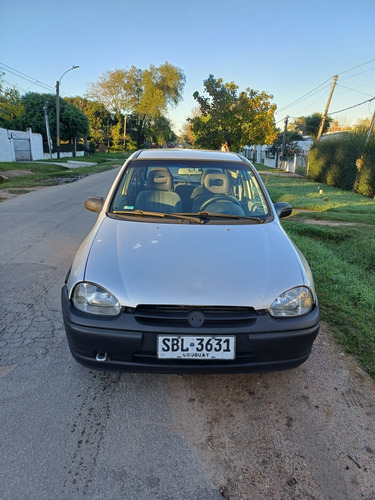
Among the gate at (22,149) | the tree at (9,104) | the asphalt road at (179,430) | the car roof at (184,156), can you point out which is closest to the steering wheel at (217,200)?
the car roof at (184,156)

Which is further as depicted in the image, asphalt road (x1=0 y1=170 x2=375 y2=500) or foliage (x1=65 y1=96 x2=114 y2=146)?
foliage (x1=65 y1=96 x2=114 y2=146)

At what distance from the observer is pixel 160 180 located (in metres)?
3.50

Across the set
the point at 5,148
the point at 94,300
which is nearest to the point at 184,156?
the point at 94,300

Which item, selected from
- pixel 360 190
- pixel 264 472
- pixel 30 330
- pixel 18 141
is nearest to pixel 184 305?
pixel 264 472

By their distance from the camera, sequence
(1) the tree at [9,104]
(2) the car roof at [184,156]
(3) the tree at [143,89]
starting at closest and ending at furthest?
(2) the car roof at [184,156], (1) the tree at [9,104], (3) the tree at [143,89]

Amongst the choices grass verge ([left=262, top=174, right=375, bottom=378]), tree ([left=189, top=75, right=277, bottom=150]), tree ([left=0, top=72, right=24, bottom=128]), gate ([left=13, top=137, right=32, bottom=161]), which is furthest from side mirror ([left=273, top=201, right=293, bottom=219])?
gate ([left=13, top=137, right=32, bottom=161])

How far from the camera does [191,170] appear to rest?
3674mm

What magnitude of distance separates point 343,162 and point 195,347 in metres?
20.6

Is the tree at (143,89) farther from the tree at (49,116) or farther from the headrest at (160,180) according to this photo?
the headrest at (160,180)

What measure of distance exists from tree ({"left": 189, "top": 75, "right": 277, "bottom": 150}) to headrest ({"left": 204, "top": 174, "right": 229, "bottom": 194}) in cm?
1997

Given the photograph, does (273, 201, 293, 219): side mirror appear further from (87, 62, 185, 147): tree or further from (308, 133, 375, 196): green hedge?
(87, 62, 185, 147): tree

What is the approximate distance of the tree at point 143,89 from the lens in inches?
1984

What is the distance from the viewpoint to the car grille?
204cm

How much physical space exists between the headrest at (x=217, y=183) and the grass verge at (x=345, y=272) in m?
1.65
